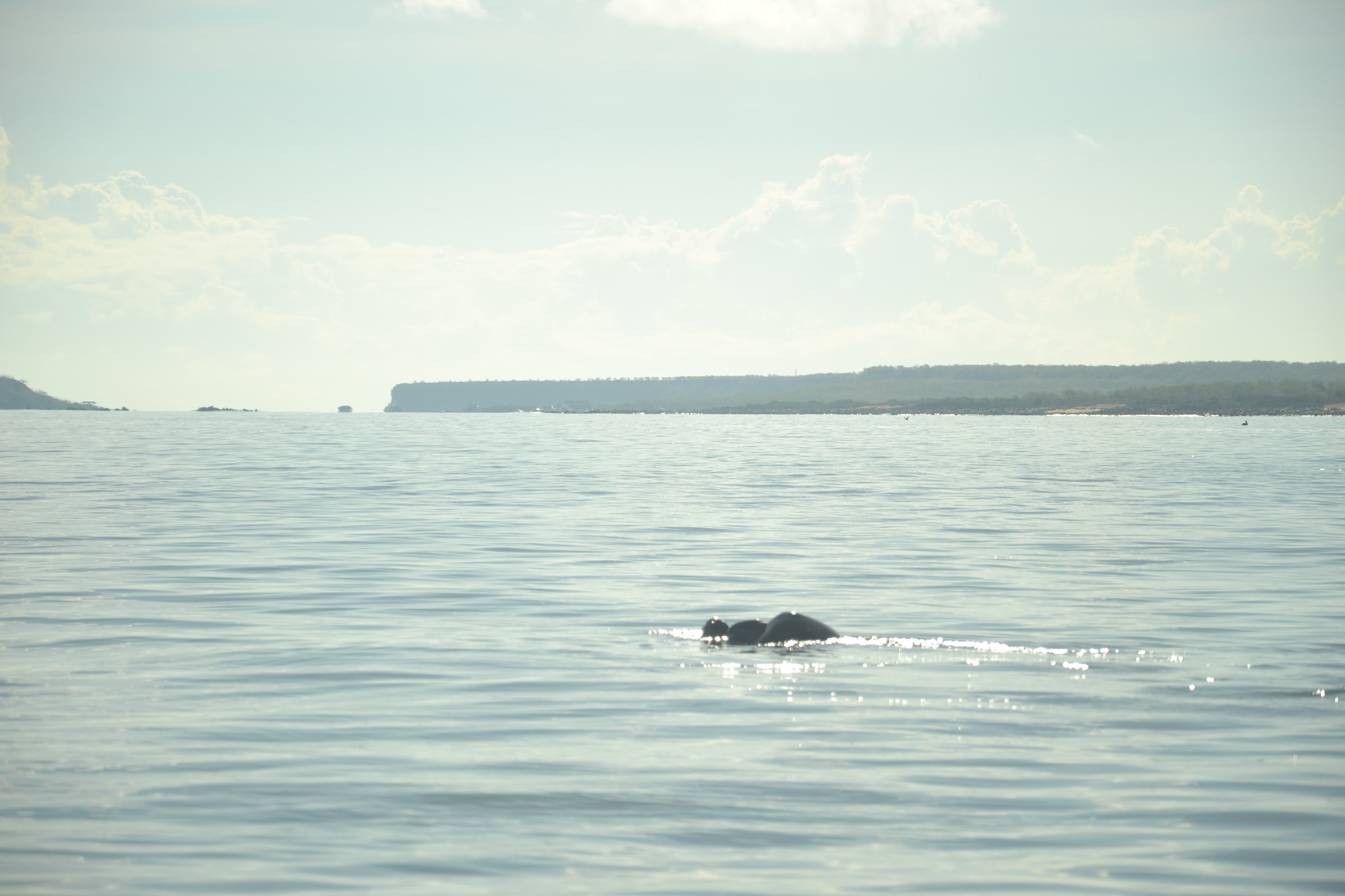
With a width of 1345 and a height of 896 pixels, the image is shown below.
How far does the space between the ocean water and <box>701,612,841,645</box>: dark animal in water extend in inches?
16.9

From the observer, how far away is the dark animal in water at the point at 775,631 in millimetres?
18891

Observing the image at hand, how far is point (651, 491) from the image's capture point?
5553 centimetres

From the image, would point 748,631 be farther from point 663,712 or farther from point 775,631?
point 663,712

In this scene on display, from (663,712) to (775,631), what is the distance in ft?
15.3

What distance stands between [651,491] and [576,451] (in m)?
51.9

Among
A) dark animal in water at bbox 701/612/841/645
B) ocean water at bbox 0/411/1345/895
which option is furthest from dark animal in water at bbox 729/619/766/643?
ocean water at bbox 0/411/1345/895

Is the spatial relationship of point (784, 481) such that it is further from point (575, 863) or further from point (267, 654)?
point (575, 863)

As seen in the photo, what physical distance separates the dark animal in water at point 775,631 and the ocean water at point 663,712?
429 millimetres

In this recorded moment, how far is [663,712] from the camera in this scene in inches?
571

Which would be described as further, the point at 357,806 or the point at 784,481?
the point at 784,481

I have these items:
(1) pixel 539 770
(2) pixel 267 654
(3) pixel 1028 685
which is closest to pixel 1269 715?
(3) pixel 1028 685

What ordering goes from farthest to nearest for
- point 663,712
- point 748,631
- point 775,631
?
point 748,631
point 775,631
point 663,712

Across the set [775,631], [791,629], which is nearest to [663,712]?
[775,631]

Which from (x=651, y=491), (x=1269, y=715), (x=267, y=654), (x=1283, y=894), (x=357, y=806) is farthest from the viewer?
(x=651, y=491)
